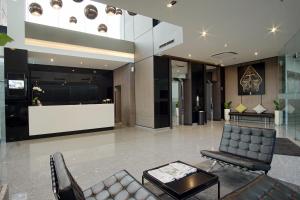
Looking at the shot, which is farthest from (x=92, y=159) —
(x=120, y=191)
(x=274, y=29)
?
(x=274, y=29)

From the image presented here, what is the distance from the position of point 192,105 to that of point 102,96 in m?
5.22

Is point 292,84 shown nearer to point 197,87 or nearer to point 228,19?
point 228,19

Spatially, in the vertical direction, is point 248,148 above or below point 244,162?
above

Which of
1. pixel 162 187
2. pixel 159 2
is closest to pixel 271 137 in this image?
pixel 162 187

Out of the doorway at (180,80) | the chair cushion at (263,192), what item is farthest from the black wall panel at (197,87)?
the chair cushion at (263,192)

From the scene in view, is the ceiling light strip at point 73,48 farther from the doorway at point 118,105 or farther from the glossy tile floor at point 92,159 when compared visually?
the glossy tile floor at point 92,159

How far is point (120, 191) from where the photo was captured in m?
1.83

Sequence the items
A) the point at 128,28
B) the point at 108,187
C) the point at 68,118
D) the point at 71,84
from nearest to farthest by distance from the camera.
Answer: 1. the point at 108,187
2. the point at 68,118
3. the point at 128,28
4. the point at 71,84

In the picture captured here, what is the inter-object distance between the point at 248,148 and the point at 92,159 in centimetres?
326

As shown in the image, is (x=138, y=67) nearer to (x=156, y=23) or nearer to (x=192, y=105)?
(x=156, y=23)

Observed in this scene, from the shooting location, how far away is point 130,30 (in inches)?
369

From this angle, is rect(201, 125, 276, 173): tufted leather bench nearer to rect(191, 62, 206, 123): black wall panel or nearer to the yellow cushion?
rect(191, 62, 206, 123): black wall panel

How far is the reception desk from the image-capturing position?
21.0ft

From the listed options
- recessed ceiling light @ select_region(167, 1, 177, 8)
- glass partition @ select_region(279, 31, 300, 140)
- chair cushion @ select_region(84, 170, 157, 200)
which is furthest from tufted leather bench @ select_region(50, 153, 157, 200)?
glass partition @ select_region(279, 31, 300, 140)
